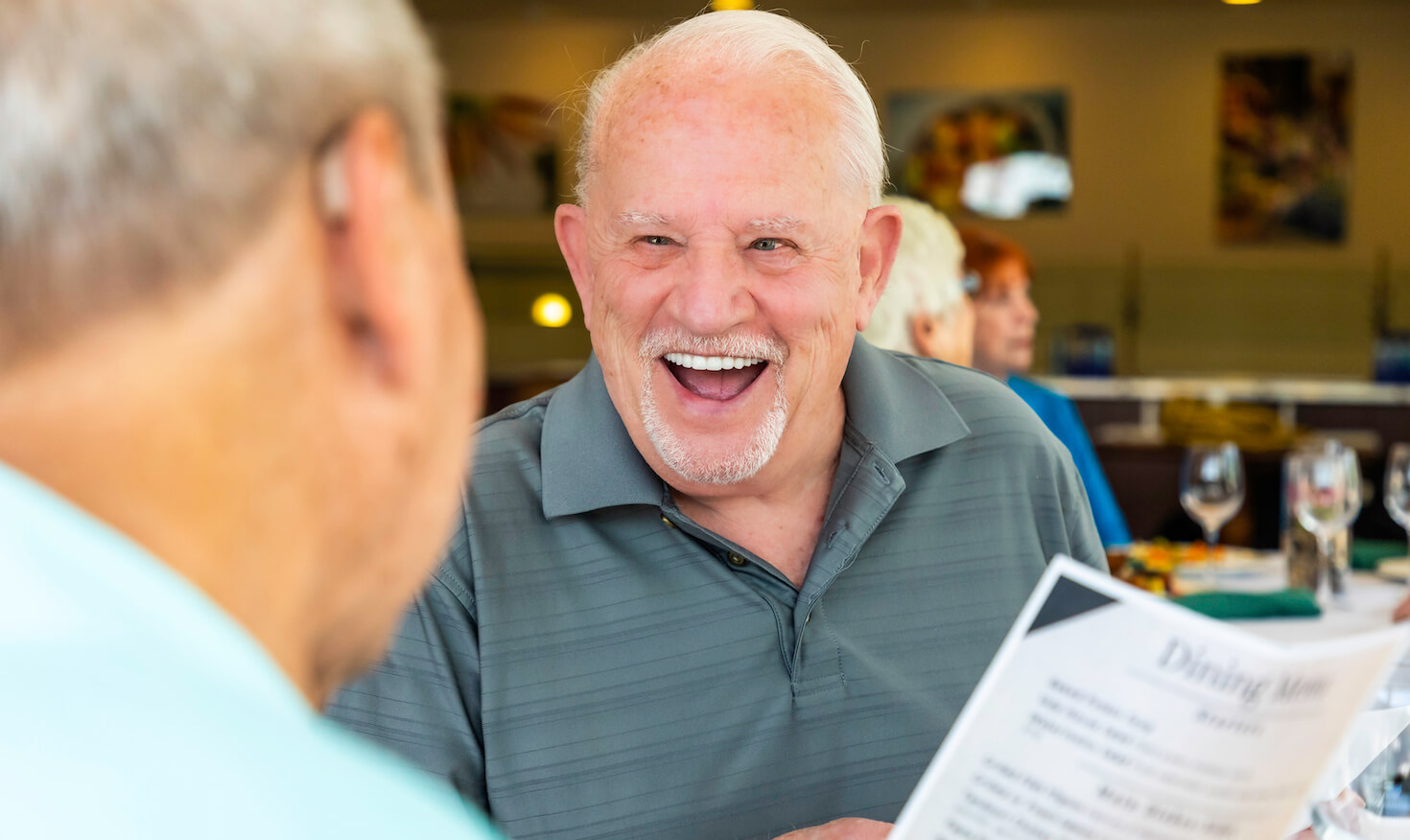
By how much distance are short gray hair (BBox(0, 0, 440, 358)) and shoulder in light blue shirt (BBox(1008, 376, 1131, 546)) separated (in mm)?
2958

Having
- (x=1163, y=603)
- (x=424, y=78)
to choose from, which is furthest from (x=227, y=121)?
(x=1163, y=603)

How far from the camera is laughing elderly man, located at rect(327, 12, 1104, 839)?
133cm

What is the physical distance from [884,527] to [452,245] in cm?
103

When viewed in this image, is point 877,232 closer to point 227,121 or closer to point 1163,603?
point 1163,603

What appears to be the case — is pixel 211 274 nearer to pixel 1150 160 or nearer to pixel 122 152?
pixel 122 152

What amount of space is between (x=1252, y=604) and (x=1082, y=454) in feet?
3.41

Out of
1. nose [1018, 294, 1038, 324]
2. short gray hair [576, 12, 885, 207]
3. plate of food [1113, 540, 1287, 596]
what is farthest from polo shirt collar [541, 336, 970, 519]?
nose [1018, 294, 1038, 324]

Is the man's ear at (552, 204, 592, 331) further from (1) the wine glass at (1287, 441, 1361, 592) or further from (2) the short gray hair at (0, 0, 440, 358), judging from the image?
(1) the wine glass at (1287, 441, 1361, 592)

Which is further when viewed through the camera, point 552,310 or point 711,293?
point 552,310

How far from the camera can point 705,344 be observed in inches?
57.0

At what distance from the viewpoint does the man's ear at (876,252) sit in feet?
5.23

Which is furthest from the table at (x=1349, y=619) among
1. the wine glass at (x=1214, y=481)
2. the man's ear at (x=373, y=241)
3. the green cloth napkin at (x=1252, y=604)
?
the man's ear at (x=373, y=241)

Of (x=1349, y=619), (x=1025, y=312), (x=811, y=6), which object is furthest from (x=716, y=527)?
(x=811, y=6)

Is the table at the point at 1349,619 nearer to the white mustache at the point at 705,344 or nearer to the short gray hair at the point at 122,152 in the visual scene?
the white mustache at the point at 705,344
